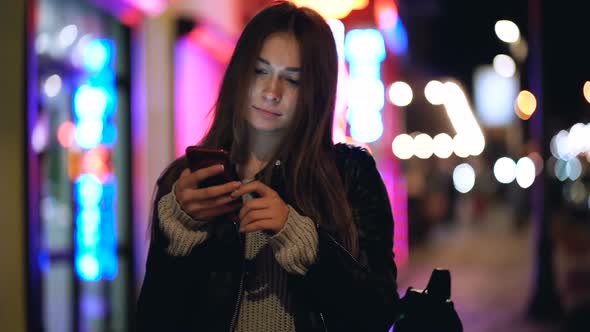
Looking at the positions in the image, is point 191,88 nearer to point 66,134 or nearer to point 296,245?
point 66,134

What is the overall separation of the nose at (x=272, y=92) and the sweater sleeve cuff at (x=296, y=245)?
379 millimetres

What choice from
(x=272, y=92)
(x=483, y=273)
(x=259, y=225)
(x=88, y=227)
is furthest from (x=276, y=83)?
(x=483, y=273)

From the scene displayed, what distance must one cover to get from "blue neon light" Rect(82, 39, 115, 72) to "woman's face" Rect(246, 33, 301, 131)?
4.03m

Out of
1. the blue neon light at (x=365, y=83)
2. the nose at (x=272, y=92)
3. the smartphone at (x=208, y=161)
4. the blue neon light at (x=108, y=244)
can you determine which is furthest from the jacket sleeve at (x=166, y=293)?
the blue neon light at (x=365, y=83)

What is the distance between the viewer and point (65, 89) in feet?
17.3

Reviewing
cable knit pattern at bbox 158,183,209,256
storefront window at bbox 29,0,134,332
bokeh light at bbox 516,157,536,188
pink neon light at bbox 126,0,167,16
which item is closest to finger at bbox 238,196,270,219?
cable knit pattern at bbox 158,183,209,256

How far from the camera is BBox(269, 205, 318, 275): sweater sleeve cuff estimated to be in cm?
162

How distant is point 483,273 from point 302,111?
9737mm

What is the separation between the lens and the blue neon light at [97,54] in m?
5.52

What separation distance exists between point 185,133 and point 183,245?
4825 mm

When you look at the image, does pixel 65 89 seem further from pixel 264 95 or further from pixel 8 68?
pixel 264 95

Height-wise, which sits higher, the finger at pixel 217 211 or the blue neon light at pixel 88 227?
the finger at pixel 217 211

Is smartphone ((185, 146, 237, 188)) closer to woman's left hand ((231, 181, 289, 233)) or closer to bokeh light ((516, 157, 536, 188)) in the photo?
woman's left hand ((231, 181, 289, 233))

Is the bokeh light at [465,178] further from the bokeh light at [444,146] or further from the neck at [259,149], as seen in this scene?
the neck at [259,149]
